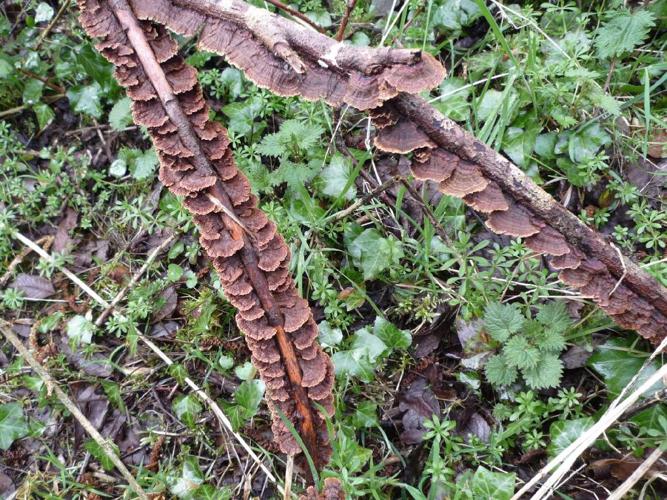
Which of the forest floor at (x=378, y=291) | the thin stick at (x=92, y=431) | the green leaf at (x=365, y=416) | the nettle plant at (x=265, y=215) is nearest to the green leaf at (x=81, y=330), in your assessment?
the forest floor at (x=378, y=291)

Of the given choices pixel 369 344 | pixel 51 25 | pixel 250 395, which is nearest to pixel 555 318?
pixel 369 344

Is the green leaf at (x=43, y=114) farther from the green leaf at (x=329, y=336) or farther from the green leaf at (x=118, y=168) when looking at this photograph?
the green leaf at (x=329, y=336)

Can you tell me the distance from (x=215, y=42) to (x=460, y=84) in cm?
129

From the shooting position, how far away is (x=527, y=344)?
1905 mm

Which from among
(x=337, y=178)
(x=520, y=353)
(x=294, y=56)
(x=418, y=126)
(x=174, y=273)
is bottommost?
(x=174, y=273)

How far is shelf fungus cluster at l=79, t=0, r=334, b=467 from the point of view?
1.71 m

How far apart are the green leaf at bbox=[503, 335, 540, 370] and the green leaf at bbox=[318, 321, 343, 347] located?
68cm

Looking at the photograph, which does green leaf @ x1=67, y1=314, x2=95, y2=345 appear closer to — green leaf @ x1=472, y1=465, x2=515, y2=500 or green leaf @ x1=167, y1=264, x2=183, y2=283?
green leaf @ x1=167, y1=264, x2=183, y2=283

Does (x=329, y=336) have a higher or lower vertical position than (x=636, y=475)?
lower

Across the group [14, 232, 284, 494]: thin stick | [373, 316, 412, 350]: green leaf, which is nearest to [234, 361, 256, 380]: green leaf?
[14, 232, 284, 494]: thin stick

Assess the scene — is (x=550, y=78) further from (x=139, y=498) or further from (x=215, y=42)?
(x=139, y=498)

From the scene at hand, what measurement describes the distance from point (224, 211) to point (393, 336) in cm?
88

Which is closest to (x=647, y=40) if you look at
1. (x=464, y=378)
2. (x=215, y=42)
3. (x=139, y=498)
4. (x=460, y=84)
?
(x=460, y=84)

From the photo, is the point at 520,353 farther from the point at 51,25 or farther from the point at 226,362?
the point at 51,25
